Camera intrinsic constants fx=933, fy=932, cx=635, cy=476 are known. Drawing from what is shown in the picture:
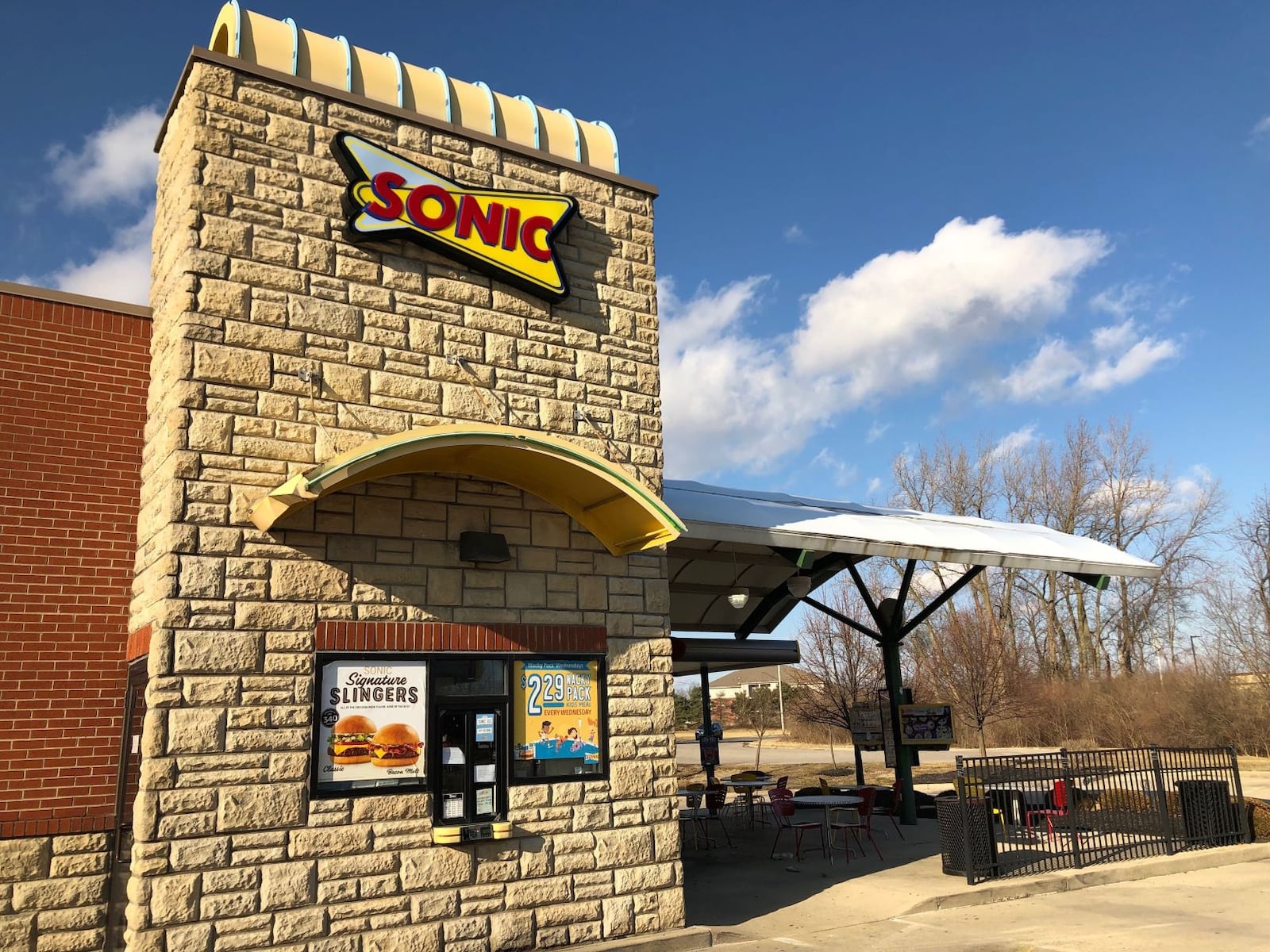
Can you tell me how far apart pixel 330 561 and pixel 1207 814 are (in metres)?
11.6

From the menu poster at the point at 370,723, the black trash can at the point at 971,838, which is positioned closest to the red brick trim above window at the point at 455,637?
the menu poster at the point at 370,723

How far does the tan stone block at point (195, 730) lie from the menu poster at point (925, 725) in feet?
36.8

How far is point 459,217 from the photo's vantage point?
8.11m

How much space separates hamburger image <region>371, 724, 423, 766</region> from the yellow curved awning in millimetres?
1806

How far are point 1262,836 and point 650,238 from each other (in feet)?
37.4

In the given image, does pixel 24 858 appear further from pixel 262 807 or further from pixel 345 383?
pixel 345 383

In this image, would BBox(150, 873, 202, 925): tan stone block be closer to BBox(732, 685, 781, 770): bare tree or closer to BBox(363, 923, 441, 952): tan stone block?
BBox(363, 923, 441, 952): tan stone block

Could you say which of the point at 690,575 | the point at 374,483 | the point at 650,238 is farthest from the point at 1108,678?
the point at 374,483

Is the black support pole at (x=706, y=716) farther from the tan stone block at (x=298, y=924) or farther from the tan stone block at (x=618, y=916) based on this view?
the tan stone block at (x=298, y=924)

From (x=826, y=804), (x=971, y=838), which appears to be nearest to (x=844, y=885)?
(x=971, y=838)

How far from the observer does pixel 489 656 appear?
7.70 metres

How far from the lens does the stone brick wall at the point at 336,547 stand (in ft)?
20.8

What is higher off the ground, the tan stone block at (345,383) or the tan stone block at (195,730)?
the tan stone block at (345,383)

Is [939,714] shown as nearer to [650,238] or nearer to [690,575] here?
[690,575]
